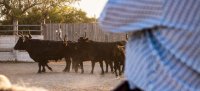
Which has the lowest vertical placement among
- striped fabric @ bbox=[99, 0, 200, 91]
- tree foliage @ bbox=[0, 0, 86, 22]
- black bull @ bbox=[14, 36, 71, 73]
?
black bull @ bbox=[14, 36, 71, 73]

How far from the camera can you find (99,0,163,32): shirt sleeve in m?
1.73

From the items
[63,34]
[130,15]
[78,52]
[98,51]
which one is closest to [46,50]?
[78,52]

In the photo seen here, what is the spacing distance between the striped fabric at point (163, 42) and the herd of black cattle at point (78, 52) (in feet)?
59.9

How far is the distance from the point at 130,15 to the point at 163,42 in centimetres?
16

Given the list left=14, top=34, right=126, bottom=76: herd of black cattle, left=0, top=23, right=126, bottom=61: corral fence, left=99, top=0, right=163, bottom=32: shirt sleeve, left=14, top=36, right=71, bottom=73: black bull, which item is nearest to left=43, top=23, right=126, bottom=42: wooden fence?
left=0, top=23, right=126, bottom=61: corral fence

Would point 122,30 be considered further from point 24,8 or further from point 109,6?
point 24,8

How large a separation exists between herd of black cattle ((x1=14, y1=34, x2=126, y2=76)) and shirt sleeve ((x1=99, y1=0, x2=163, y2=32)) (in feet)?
59.8

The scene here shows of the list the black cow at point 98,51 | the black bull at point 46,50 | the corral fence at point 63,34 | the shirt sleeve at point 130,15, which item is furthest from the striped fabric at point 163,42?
the corral fence at point 63,34

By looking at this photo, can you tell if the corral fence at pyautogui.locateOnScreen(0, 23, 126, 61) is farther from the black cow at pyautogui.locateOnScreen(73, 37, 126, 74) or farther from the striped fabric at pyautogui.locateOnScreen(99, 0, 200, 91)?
the striped fabric at pyautogui.locateOnScreen(99, 0, 200, 91)

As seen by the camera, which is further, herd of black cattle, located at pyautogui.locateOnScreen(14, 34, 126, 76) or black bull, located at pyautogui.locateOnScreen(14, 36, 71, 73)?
black bull, located at pyautogui.locateOnScreen(14, 36, 71, 73)

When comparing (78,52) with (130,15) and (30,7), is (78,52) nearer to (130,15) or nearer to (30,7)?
(30,7)

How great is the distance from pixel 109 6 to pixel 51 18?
41218mm

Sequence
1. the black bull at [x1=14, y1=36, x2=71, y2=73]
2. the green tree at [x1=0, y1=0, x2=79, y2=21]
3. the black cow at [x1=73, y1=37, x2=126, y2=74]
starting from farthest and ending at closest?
the green tree at [x1=0, y1=0, x2=79, y2=21] < the black bull at [x1=14, y1=36, x2=71, y2=73] < the black cow at [x1=73, y1=37, x2=126, y2=74]

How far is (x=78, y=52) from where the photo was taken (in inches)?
895
